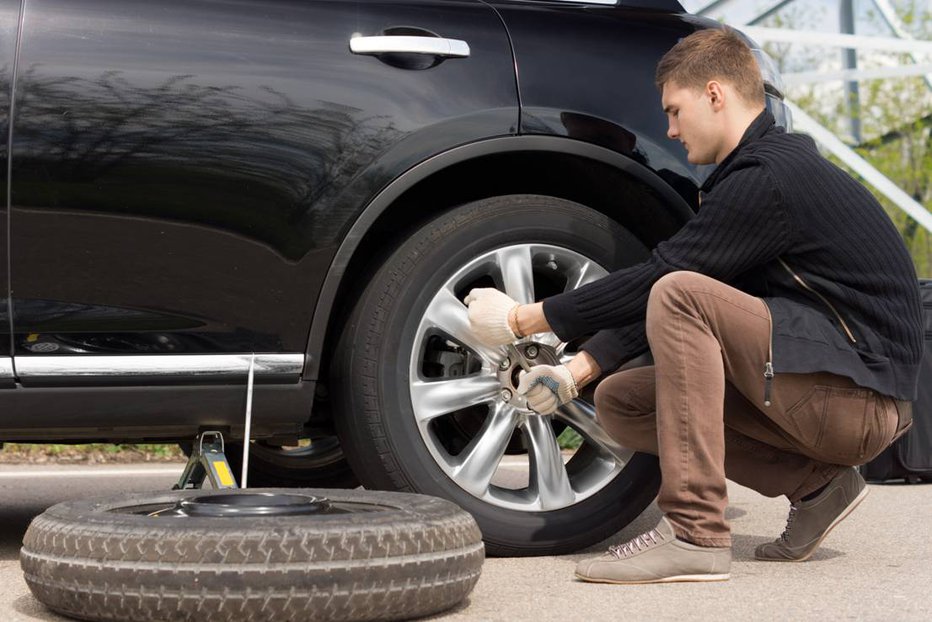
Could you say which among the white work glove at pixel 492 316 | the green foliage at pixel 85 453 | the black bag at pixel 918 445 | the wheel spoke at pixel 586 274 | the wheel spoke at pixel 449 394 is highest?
the wheel spoke at pixel 586 274

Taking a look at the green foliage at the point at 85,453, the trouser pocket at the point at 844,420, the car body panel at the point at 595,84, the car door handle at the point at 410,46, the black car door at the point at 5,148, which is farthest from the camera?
the green foliage at the point at 85,453

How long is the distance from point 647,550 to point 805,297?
0.70 m

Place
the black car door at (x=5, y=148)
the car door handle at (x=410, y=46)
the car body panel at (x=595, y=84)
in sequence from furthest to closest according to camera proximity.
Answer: the car body panel at (x=595, y=84), the car door handle at (x=410, y=46), the black car door at (x=5, y=148)

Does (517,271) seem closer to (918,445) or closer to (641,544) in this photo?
(641,544)

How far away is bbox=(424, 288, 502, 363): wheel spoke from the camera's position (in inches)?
121

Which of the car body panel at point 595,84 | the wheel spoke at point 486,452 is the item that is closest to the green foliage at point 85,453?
the wheel spoke at point 486,452

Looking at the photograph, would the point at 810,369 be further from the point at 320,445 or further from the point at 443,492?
the point at 320,445

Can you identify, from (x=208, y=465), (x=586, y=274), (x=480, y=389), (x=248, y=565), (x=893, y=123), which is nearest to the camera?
(x=248, y=565)

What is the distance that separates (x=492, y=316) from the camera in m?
2.94

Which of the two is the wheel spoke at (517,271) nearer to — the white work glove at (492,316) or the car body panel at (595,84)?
the white work glove at (492,316)

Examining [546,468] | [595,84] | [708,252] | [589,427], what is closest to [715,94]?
[595,84]

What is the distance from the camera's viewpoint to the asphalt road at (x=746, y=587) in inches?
96.7

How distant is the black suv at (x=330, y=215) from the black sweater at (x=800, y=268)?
29 cm

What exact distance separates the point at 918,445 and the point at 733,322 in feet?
7.76
